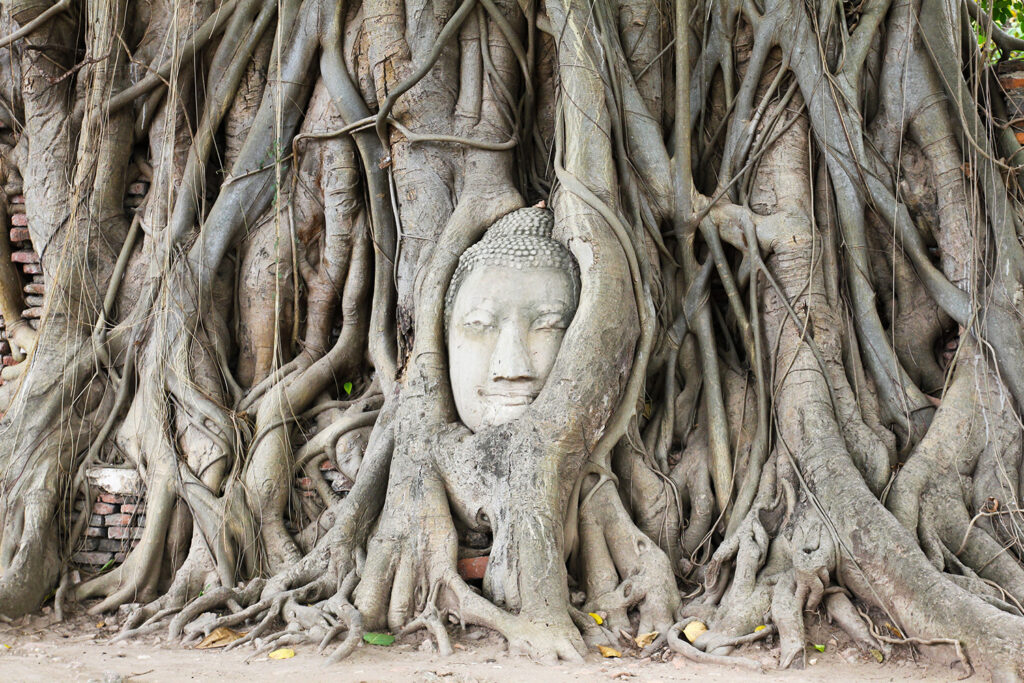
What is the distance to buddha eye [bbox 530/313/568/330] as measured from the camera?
3561 millimetres

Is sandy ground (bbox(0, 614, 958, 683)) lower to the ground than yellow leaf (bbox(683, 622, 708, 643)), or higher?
lower

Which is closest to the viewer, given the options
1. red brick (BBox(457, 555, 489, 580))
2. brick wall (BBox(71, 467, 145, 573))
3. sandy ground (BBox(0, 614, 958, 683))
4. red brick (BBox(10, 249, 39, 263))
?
sandy ground (BBox(0, 614, 958, 683))

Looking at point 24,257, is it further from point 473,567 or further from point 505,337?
point 473,567

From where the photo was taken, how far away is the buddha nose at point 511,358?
3480 millimetres

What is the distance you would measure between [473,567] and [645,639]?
0.68 metres

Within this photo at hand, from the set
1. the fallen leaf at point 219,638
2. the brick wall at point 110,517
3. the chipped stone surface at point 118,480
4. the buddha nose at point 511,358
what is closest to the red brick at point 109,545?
the brick wall at point 110,517

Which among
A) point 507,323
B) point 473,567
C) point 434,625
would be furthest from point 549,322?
point 434,625

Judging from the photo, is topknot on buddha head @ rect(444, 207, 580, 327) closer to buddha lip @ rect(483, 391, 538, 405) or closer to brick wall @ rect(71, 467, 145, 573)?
buddha lip @ rect(483, 391, 538, 405)

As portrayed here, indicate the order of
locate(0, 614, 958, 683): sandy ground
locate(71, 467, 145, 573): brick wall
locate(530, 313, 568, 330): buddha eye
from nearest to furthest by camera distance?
locate(0, 614, 958, 683): sandy ground < locate(530, 313, 568, 330): buddha eye < locate(71, 467, 145, 573): brick wall

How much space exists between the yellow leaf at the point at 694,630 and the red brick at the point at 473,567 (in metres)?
0.77

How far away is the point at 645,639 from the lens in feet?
10.2

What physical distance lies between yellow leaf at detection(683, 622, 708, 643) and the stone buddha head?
950mm

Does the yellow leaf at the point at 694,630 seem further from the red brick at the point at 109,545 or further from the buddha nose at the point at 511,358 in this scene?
the red brick at the point at 109,545

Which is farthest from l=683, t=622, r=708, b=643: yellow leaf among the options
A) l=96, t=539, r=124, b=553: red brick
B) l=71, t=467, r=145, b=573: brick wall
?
l=96, t=539, r=124, b=553: red brick
